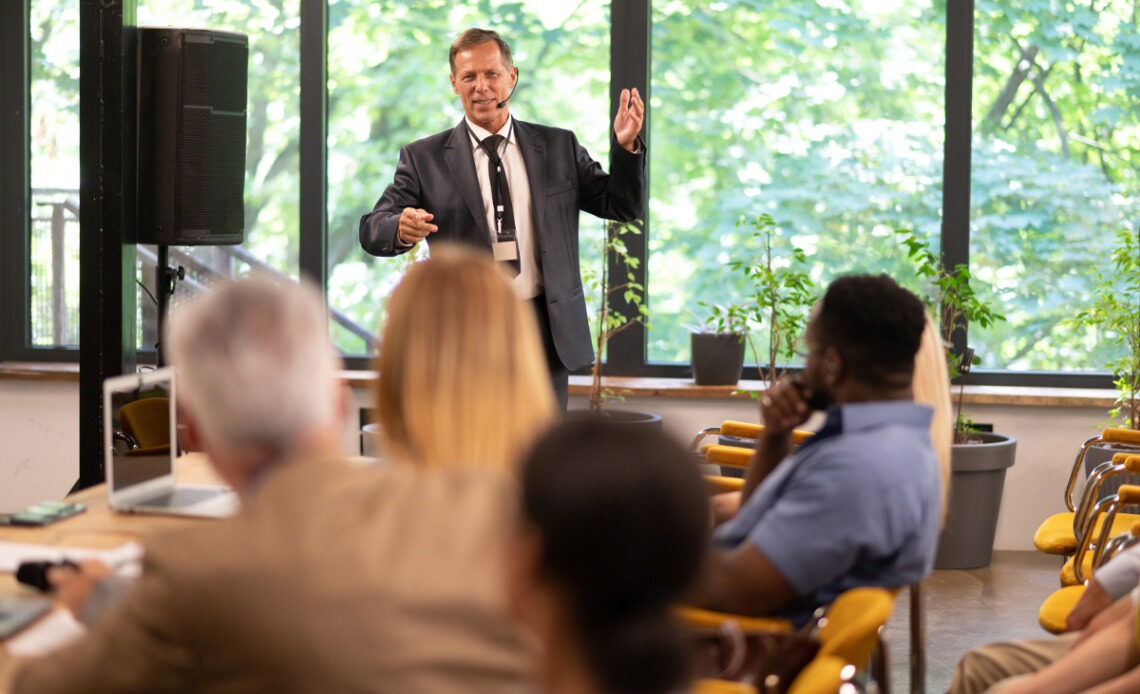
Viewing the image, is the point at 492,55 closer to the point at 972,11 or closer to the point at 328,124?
the point at 328,124

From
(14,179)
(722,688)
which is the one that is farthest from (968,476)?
(14,179)

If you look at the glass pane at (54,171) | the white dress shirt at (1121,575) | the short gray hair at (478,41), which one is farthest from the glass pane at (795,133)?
the white dress shirt at (1121,575)

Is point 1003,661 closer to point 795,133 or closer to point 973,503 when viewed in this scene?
point 973,503

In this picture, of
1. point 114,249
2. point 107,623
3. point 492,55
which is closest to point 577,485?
point 107,623

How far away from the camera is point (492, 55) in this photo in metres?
3.79

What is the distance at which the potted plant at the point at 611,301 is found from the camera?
5020mm

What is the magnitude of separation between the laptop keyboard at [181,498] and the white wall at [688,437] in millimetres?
2652

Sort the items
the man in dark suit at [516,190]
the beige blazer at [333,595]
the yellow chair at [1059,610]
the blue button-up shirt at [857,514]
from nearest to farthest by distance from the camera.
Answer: the beige blazer at [333,595] → the blue button-up shirt at [857,514] → the yellow chair at [1059,610] → the man in dark suit at [516,190]

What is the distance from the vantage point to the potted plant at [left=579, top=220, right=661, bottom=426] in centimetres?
502

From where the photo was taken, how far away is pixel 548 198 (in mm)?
3881

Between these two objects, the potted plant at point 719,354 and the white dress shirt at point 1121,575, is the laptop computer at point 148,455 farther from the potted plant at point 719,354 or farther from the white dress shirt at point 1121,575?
the potted plant at point 719,354

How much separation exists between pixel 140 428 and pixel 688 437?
121 inches

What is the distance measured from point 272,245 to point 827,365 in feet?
12.4

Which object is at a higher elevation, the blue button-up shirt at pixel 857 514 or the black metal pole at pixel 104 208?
the black metal pole at pixel 104 208
